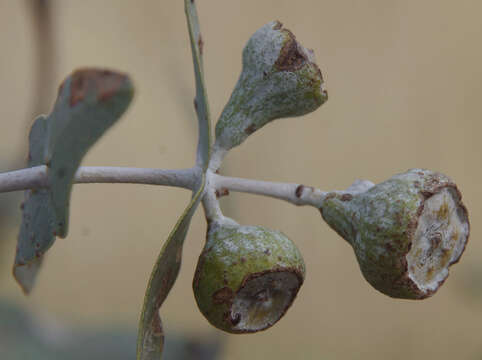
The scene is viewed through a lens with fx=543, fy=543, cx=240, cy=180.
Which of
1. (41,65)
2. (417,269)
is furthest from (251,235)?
(41,65)

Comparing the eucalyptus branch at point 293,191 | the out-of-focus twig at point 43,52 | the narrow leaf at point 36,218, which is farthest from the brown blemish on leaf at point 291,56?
the out-of-focus twig at point 43,52

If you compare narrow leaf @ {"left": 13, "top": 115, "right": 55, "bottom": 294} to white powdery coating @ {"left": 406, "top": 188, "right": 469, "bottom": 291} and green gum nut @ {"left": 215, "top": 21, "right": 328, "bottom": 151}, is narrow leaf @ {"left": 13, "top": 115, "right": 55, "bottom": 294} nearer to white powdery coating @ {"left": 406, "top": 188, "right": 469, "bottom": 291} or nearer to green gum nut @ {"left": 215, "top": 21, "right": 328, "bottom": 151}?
green gum nut @ {"left": 215, "top": 21, "right": 328, "bottom": 151}

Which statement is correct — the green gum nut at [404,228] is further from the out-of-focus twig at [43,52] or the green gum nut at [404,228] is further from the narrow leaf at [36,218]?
the out-of-focus twig at [43,52]

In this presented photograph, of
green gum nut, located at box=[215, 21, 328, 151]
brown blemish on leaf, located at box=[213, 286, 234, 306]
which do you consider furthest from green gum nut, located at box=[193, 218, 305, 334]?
green gum nut, located at box=[215, 21, 328, 151]

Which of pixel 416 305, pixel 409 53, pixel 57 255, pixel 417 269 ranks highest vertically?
pixel 409 53

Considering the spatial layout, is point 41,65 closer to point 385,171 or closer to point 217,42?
point 217,42
